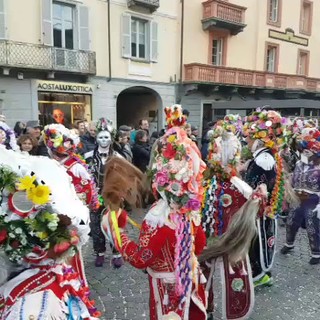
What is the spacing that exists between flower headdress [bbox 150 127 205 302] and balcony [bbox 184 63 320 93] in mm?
15078

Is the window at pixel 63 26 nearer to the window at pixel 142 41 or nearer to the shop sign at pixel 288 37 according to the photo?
the window at pixel 142 41

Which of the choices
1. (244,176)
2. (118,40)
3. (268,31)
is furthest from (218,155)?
(268,31)

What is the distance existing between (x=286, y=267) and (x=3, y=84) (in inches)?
435

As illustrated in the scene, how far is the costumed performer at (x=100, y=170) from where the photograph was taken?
177 inches

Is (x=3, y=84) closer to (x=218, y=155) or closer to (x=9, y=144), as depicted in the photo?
(x=9, y=144)

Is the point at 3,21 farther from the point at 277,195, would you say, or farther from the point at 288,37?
the point at 288,37

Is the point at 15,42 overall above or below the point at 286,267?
above

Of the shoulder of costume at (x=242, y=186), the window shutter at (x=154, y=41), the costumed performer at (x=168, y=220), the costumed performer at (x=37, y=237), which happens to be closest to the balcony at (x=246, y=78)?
the window shutter at (x=154, y=41)

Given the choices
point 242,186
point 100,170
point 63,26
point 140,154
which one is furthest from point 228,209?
point 63,26

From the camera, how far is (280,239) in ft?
18.7

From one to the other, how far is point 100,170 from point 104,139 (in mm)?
407

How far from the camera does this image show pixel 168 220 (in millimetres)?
2146

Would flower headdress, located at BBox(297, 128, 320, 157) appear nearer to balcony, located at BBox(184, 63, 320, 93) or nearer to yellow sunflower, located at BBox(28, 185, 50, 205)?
yellow sunflower, located at BBox(28, 185, 50, 205)

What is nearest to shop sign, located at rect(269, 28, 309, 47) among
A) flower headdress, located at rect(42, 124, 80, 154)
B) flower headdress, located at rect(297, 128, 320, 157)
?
flower headdress, located at rect(297, 128, 320, 157)
